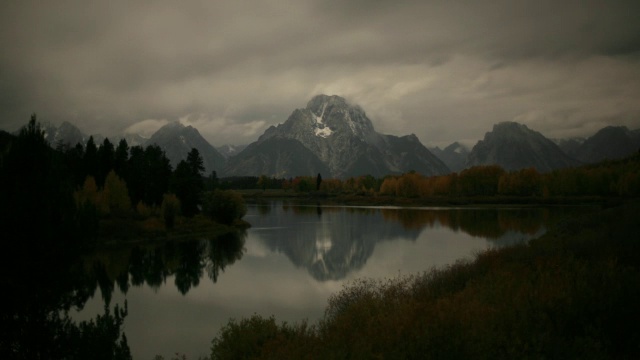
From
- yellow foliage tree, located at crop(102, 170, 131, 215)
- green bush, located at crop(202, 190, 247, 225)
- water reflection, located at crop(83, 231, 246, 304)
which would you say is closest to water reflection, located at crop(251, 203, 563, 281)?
green bush, located at crop(202, 190, 247, 225)

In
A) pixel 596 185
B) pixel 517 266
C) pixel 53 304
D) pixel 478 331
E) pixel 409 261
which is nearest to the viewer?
pixel 478 331

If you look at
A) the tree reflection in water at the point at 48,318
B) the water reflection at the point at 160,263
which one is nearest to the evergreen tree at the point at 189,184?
the water reflection at the point at 160,263

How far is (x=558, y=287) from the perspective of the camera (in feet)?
52.0

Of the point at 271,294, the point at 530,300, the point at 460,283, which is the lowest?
the point at 271,294

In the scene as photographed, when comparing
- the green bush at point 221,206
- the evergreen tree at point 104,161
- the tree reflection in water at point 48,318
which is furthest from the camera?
the green bush at point 221,206

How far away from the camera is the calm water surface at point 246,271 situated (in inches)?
1108

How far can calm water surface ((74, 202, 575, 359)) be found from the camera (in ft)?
92.3

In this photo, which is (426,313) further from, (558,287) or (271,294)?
(271,294)

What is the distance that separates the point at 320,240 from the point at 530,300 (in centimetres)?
5446

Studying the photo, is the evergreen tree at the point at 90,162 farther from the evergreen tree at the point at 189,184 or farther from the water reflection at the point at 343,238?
the water reflection at the point at 343,238

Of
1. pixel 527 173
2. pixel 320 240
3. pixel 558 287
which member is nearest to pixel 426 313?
pixel 558 287

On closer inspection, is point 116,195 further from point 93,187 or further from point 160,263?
point 160,263

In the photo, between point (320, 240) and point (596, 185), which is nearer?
point (320, 240)

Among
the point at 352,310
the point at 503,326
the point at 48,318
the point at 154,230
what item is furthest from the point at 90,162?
the point at 503,326
